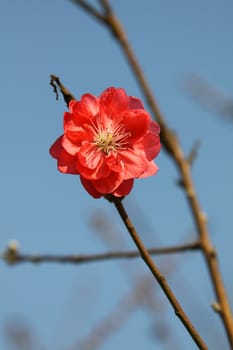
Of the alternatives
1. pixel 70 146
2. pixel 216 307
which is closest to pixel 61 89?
pixel 70 146

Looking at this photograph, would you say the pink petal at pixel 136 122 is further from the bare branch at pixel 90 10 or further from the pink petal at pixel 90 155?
the bare branch at pixel 90 10

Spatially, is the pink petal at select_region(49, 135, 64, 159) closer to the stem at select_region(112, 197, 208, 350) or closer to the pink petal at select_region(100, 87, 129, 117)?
the pink petal at select_region(100, 87, 129, 117)

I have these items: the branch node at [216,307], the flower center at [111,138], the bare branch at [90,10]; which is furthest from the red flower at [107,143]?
the bare branch at [90,10]

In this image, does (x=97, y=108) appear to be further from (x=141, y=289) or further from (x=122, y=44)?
(x=141, y=289)

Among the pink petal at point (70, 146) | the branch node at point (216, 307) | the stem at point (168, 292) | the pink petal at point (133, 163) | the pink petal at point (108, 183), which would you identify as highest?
the pink petal at point (70, 146)

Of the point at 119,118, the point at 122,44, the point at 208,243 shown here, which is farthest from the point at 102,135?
the point at 122,44

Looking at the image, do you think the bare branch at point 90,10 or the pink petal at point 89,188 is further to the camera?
the bare branch at point 90,10

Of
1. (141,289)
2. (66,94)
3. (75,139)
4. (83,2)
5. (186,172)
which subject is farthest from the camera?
(141,289)
